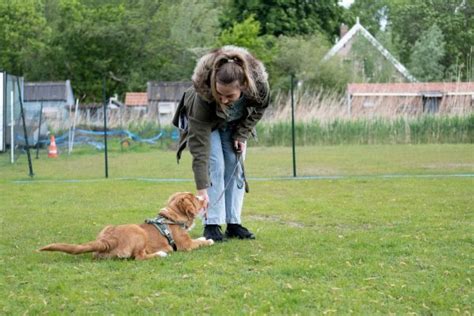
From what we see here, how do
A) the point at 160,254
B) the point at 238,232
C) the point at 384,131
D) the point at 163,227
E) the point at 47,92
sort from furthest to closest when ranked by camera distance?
1. the point at 47,92
2. the point at 384,131
3. the point at 238,232
4. the point at 163,227
5. the point at 160,254

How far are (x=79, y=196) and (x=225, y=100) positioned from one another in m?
5.95

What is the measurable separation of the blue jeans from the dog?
0.69 ft

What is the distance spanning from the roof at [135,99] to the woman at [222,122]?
3469cm

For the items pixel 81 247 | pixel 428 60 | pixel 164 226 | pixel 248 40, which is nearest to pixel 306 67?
pixel 248 40

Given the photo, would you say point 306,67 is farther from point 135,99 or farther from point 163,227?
point 163,227

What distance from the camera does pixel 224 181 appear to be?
664 centimetres

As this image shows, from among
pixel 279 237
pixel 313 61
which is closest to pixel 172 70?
pixel 313 61

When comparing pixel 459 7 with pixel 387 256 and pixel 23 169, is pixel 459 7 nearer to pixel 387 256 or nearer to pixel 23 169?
pixel 23 169

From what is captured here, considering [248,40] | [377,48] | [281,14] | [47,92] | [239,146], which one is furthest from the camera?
[281,14]

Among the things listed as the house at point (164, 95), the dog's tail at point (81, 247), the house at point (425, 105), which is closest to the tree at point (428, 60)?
the house at point (164, 95)

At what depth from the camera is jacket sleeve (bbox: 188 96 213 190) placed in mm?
6043

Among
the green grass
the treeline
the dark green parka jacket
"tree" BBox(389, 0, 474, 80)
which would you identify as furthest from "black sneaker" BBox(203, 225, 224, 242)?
"tree" BBox(389, 0, 474, 80)

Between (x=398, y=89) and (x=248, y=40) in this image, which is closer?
(x=398, y=89)

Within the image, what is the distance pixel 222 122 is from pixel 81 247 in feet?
5.28
